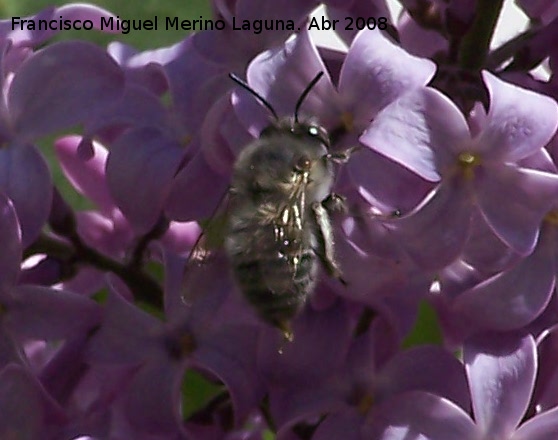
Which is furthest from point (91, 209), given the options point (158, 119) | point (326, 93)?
point (326, 93)

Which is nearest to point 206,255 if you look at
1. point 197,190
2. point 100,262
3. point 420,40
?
point 197,190

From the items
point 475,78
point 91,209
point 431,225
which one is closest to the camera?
point 431,225

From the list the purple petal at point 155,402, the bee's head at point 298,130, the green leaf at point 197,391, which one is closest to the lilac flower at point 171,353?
the purple petal at point 155,402

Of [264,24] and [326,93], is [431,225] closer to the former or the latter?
[326,93]

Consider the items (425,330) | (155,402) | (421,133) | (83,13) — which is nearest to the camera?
(421,133)

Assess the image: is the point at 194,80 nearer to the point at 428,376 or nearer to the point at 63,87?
the point at 63,87

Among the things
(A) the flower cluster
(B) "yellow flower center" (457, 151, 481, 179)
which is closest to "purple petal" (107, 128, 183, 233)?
(A) the flower cluster

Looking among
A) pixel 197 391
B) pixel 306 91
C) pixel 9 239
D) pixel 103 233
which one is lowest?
pixel 197 391

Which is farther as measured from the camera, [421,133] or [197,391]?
[197,391]
